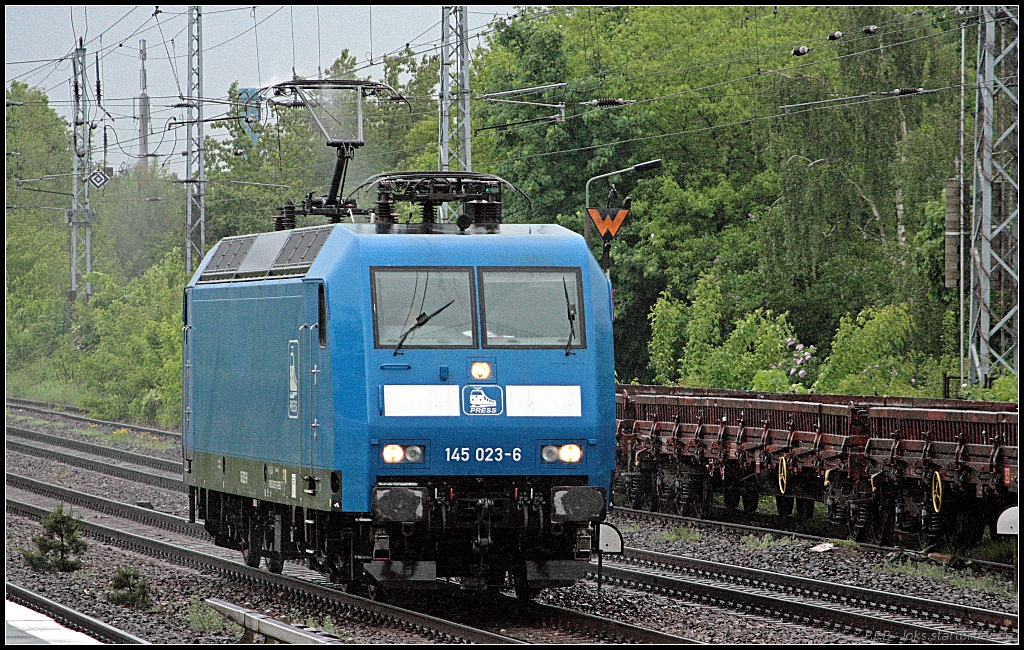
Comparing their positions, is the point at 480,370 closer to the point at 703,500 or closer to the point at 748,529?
the point at 748,529

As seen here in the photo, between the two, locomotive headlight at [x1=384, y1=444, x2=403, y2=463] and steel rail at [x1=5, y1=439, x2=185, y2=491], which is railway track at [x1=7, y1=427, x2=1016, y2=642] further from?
steel rail at [x1=5, y1=439, x2=185, y2=491]

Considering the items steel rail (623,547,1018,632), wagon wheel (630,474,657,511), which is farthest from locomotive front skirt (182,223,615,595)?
wagon wheel (630,474,657,511)

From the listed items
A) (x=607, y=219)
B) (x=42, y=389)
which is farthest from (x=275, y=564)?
(x=42, y=389)

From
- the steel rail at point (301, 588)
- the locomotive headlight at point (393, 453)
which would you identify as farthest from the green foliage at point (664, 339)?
the locomotive headlight at point (393, 453)

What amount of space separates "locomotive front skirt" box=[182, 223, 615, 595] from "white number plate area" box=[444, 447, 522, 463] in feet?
0.04

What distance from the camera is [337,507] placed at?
12.0 m

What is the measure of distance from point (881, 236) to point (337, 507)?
110ft

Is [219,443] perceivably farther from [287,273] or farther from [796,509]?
[796,509]

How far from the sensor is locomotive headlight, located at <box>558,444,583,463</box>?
12.1 m

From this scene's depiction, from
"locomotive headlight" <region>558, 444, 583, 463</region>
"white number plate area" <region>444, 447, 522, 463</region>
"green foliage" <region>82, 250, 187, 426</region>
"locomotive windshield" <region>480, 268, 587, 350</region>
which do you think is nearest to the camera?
"white number plate area" <region>444, 447, 522, 463</region>

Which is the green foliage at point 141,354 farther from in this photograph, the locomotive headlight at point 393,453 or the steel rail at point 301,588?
the locomotive headlight at point 393,453

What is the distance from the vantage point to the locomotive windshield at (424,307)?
1202 cm

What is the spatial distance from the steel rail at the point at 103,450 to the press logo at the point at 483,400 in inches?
667

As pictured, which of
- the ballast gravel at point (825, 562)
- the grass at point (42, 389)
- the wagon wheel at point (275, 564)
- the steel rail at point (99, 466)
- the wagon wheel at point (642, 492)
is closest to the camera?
the ballast gravel at point (825, 562)
